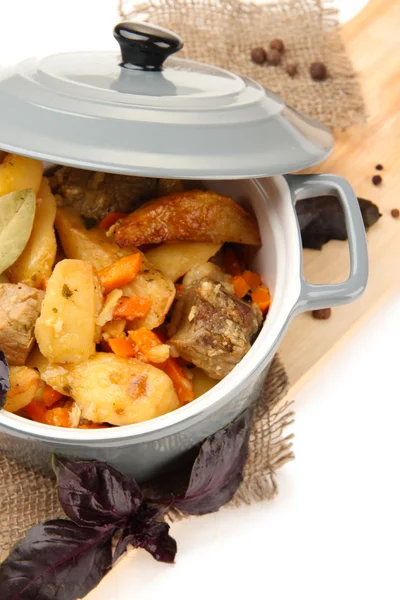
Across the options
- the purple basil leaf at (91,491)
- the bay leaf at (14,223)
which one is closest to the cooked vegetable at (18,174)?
the bay leaf at (14,223)

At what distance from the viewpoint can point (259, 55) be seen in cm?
253

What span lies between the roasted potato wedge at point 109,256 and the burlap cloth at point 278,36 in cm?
101

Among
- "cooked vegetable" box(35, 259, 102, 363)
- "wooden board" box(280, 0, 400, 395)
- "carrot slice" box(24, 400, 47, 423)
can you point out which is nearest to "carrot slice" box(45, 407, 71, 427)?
"carrot slice" box(24, 400, 47, 423)

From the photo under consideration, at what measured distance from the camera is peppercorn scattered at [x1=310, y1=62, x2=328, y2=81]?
248 cm

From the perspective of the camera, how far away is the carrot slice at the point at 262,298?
6.00 ft

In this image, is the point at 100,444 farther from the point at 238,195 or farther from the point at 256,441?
the point at 238,195


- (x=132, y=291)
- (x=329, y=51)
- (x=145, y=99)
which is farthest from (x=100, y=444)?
(x=329, y=51)

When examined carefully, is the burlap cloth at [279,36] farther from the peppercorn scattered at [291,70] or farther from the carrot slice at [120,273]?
the carrot slice at [120,273]

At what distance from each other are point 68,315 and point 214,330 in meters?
0.34

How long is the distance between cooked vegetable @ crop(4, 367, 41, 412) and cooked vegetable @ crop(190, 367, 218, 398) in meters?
0.38

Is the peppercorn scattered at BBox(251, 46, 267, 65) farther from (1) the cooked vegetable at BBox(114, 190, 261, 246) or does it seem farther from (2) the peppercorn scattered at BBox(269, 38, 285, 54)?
(1) the cooked vegetable at BBox(114, 190, 261, 246)

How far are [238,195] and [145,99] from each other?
1.66ft

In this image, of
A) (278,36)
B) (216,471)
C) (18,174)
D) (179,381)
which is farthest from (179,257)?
(278,36)

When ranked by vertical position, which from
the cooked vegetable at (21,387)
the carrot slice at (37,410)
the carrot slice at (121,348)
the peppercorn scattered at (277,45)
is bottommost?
the carrot slice at (37,410)
